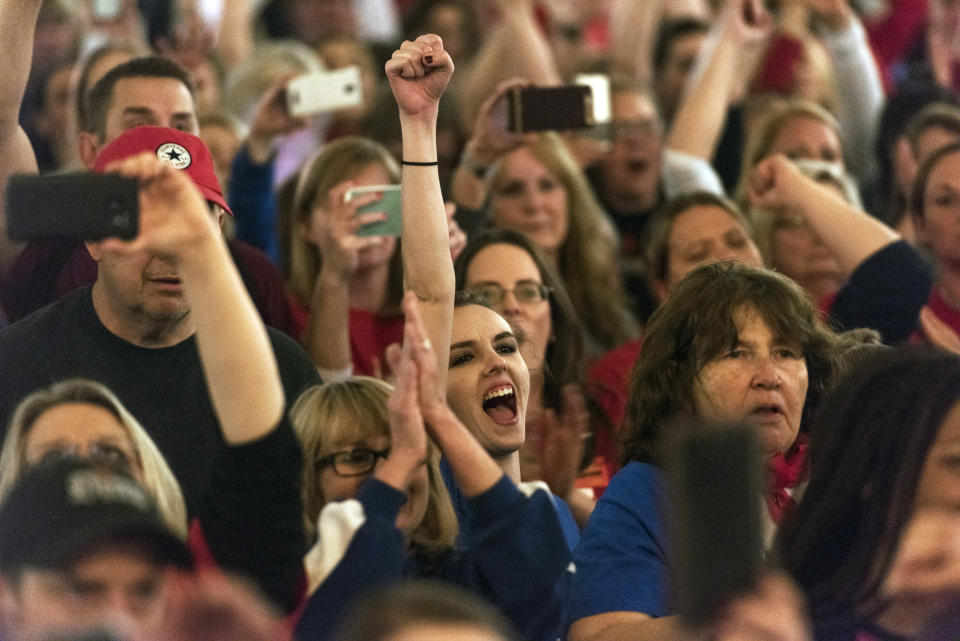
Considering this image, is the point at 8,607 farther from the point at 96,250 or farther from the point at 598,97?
the point at 598,97

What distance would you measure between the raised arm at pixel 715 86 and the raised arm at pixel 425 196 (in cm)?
232

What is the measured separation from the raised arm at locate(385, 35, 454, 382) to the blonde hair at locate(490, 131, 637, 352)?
164cm

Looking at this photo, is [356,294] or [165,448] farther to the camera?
[356,294]

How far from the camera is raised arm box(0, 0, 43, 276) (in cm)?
331

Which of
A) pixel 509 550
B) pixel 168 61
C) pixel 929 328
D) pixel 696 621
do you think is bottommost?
pixel 929 328

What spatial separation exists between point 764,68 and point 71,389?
13.4 feet

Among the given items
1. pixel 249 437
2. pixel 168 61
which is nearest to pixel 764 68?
pixel 168 61

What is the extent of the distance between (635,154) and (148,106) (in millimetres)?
2018

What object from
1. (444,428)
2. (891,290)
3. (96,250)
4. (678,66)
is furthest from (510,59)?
(444,428)

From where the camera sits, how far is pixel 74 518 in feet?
6.95

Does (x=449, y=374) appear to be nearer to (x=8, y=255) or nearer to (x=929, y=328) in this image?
(x=8, y=255)

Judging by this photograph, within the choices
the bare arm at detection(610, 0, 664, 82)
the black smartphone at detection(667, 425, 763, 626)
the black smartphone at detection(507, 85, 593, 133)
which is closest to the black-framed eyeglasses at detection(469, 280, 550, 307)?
the black smartphone at detection(507, 85, 593, 133)

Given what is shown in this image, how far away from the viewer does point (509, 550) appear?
246 cm

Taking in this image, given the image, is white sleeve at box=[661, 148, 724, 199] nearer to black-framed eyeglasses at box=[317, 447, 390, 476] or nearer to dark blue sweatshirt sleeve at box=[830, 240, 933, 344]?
dark blue sweatshirt sleeve at box=[830, 240, 933, 344]
